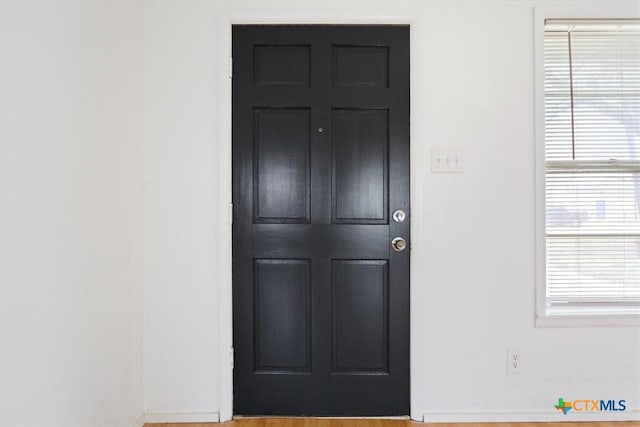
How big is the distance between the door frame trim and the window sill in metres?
0.71

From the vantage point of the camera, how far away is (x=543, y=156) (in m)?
2.46

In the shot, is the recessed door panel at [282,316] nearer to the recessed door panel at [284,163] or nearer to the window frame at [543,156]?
the recessed door panel at [284,163]
